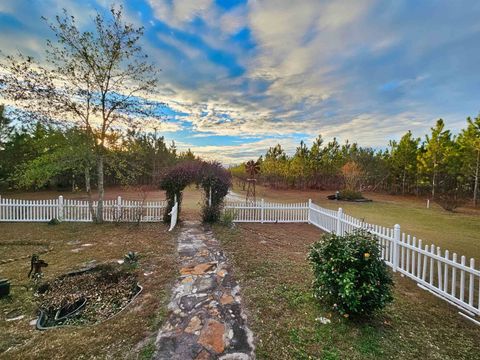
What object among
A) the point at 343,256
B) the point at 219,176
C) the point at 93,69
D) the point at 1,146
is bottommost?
the point at 343,256

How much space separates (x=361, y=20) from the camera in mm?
6488

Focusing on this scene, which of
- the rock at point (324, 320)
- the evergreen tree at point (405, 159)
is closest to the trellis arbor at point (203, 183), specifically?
the rock at point (324, 320)

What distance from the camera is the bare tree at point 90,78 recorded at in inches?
253

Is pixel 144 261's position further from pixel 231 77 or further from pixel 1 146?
pixel 1 146

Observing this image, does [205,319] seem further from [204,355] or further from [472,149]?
[472,149]

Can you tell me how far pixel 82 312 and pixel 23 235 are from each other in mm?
5422

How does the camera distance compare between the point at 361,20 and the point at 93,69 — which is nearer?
the point at 361,20

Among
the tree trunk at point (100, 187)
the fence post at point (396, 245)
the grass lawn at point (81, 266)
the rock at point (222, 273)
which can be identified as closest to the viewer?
the grass lawn at point (81, 266)

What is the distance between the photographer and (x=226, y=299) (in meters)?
3.09

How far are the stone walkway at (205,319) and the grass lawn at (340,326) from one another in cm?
19

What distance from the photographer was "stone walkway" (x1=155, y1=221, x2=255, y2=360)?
2125mm

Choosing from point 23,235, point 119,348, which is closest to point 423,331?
point 119,348

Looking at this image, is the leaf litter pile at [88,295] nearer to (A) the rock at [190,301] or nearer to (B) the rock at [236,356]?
(A) the rock at [190,301]

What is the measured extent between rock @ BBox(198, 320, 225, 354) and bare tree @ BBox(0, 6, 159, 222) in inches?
279
